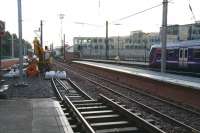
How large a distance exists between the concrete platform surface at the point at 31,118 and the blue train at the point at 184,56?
16.6 meters

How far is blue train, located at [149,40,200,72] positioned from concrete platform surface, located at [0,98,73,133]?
1656cm

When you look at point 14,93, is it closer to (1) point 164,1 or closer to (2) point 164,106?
(2) point 164,106

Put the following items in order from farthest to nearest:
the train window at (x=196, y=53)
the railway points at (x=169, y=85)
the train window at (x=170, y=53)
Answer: the train window at (x=170, y=53) < the train window at (x=196, y=53) < the railway points at (x=169, y=85)

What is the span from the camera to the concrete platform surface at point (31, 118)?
9039mm

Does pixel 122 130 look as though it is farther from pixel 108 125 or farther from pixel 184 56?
pixel 184 56

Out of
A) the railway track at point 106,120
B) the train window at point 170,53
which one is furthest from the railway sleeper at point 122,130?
the train window at point 170,53

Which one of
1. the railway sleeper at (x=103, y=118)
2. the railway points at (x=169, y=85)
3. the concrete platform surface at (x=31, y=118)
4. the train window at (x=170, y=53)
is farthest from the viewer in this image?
the train window at (x=170, y=53)

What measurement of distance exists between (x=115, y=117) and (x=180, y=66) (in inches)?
781

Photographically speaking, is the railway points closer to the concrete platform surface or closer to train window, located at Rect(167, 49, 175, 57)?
the concrete platform surface

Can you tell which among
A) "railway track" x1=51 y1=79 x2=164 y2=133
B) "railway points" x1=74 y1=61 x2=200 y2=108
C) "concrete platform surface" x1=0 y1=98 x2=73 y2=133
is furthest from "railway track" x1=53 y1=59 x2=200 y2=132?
"concrete platform surface" x1=0 y1=98 x2=73 y2=133

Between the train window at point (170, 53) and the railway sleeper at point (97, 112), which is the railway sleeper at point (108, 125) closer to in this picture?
the railway sleeper at point (97, 112)

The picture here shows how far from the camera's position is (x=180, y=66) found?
3025 centimetres

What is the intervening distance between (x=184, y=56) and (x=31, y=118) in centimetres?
2100

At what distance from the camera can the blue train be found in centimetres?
2775
